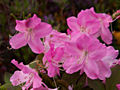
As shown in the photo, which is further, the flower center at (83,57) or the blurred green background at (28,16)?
the blurred green background at (28,16)

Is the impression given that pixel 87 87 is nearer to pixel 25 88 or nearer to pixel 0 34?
pixel 25 88

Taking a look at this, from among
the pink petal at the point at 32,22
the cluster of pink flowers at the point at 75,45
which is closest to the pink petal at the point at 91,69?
the cluster of pink flowers at the point at 75,45

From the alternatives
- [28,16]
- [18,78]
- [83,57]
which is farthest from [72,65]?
[28,16]

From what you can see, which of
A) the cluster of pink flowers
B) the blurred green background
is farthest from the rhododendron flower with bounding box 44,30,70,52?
the blurred green background

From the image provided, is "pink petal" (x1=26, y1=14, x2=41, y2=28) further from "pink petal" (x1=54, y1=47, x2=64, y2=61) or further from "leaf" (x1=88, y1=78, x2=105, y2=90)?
"leaf" (x1=88, y1=78, x2=105, y2=90)

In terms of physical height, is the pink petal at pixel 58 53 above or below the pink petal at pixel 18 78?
above

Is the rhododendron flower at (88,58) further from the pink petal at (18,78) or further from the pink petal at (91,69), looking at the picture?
the pink petal at (18,78)

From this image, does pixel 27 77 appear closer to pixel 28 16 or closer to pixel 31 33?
pixel 31 33
